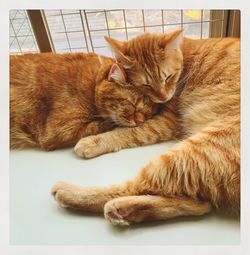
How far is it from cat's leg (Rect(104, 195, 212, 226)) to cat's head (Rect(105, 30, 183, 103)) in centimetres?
43

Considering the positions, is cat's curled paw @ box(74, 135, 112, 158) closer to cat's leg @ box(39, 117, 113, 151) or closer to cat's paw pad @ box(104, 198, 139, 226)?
cat's leg @ box(39, 117, 113, 151)

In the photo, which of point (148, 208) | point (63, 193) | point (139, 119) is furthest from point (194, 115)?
point (63, 193)

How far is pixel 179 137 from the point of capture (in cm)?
143

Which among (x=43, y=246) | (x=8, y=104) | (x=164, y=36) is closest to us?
(x=43, y=246)

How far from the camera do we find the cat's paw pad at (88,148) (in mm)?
1358

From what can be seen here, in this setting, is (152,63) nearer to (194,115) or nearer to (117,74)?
(117,74)

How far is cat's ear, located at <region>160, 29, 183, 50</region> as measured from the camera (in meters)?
1.38

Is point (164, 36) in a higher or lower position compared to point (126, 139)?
higher

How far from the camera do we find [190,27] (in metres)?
1.38

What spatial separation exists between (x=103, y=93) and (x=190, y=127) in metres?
0.36

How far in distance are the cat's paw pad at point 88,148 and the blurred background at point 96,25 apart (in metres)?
0.34

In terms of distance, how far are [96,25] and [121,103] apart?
11.9 inches

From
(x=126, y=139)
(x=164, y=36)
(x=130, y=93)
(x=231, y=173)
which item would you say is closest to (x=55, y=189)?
(x=126, y=139)

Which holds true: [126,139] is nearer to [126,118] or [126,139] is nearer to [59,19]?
[126,118]
